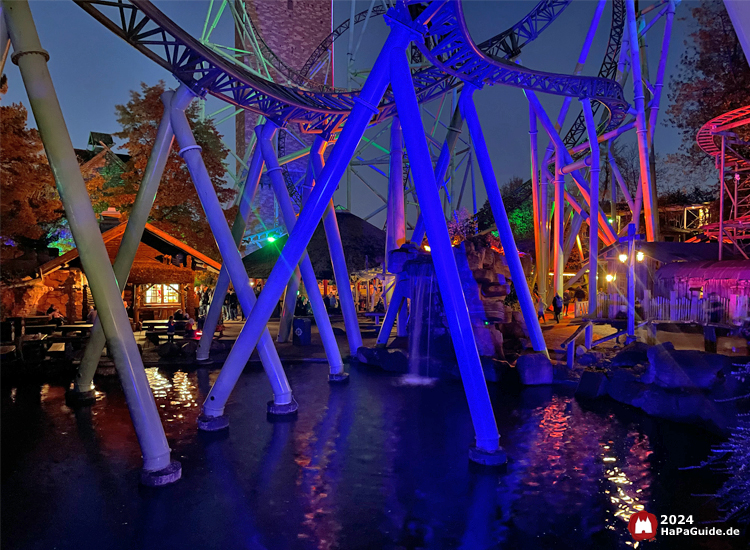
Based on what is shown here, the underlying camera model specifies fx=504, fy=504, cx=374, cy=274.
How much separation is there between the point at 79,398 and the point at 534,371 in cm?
909

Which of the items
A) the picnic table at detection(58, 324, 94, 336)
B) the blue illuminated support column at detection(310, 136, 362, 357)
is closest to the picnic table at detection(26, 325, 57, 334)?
the picnic table at detection(58, 324, 94, 336)

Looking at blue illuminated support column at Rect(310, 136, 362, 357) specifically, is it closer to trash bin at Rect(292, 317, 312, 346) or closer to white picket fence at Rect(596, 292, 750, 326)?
trash bin at Rect(292, 317, 312, 346)

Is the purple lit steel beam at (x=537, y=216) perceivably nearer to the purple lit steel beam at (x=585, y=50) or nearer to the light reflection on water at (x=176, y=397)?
the purple lit steel beam at (x=585, y=50)

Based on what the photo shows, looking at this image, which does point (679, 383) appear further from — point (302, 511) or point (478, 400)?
point (302, 511)

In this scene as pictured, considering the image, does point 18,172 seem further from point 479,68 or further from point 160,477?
point 160,477

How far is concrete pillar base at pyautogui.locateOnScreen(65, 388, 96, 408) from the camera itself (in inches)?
358

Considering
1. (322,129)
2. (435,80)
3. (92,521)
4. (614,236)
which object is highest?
(435,80)

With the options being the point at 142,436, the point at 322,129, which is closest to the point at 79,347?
the point at 322,129

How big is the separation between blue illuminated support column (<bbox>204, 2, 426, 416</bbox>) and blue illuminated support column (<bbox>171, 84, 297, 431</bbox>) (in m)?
0.15

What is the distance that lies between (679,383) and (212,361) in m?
10.6

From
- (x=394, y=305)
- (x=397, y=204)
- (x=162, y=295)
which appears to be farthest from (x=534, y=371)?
(x=162, y=295)

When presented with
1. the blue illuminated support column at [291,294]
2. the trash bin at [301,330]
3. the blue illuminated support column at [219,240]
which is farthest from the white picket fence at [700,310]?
the blue illuminated support column at [219,240]

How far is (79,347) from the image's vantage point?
13594 millimetres

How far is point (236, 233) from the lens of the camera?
1175cm
